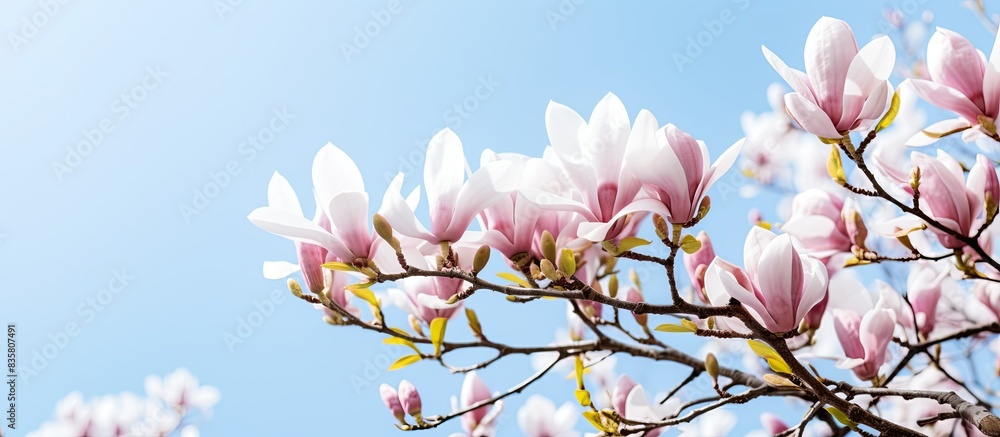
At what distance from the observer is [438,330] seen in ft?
4.91

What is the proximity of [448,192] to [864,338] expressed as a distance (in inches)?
31.7

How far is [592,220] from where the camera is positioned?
98cm

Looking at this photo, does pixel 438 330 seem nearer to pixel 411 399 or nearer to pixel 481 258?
pixel 411 399

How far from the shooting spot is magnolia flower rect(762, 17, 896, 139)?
98cm

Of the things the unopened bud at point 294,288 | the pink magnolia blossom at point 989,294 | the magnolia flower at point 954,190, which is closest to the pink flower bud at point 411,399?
the unopened bud at point 294,288

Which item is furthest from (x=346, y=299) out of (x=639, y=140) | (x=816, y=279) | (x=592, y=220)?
(x=816, y=279)

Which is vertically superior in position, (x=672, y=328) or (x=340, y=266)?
(x=340, y=266)

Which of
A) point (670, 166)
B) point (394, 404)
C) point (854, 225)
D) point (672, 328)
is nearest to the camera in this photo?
point (670, 166)

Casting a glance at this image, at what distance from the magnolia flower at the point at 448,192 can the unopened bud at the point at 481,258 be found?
38 mm

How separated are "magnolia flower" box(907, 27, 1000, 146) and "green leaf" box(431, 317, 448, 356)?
984 mm

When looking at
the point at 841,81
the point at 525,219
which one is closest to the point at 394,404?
the point at 525,219

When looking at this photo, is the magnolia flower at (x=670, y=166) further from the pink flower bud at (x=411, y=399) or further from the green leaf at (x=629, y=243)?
the pink flower bud at (x=411, y=399)

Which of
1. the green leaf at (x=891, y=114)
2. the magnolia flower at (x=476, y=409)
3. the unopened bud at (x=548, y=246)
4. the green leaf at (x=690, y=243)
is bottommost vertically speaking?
the magnolia flower at (x=476, y=409)

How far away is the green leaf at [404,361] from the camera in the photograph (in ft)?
4.97
